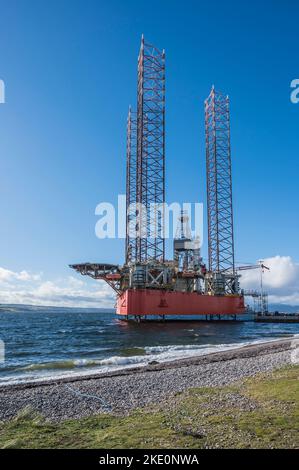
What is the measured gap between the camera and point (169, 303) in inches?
2504

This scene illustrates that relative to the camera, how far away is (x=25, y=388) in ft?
49.2

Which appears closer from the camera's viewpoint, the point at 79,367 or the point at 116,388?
the point at 116,388

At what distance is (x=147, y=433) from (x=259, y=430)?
7.84 ft

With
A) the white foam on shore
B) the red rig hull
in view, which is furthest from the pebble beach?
the red rig hull

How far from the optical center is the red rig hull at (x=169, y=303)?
60778mm

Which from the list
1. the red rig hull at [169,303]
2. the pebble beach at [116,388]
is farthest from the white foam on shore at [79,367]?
the red rig hull at [169,303]

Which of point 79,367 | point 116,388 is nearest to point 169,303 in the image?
point 79,367

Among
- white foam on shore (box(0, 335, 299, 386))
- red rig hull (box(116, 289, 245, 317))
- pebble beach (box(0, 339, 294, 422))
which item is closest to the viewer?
pebble beach (box(0, 339, 294, 422))

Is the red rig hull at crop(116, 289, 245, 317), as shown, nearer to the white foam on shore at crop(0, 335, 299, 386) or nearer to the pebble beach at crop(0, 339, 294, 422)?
the white foam on shore at crop(0, 335, 299, 386)

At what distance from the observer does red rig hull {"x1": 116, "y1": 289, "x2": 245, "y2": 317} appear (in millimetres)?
60778

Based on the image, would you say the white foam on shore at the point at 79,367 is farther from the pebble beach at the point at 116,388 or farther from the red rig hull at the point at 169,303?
the red rig hull at the point at 169,303

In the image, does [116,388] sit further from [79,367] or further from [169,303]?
[169,303]
